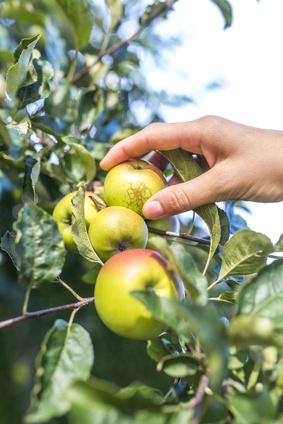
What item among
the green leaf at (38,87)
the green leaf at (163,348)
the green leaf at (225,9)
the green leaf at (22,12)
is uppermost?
the green leaf at (225,9)

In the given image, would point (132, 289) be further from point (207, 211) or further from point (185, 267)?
point (207, 211)

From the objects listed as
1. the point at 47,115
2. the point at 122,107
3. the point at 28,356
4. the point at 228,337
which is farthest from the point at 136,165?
the point at 28,356

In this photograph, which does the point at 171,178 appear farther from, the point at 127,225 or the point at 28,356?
the point at 28,356

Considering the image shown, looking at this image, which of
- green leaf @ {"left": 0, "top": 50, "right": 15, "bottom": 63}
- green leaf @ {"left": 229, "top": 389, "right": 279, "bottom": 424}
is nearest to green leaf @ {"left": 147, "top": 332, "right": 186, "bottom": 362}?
green leaf @ {"left": 229, "top": 389, "right": 279, "bottom": 424}

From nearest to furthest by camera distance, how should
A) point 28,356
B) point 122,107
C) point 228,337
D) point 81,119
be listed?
1. point 228,337
2. point 81,119
3. point 122,107
4. point 28,356

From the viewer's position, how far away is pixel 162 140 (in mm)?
904

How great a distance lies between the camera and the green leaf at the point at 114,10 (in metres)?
1.38

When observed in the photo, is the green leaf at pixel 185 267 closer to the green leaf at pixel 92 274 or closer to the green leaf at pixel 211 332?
the green leaf at pixel 211 332

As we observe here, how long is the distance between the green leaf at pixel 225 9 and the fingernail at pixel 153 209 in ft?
2.76

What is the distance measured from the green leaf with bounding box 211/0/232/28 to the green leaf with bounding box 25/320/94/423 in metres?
1.19

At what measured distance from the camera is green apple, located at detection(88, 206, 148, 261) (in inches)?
31.0

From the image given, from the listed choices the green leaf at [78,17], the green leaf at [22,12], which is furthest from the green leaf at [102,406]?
the green leaf at [22,12]

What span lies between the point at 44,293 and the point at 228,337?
1.63 meters

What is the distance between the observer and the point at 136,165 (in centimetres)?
97
